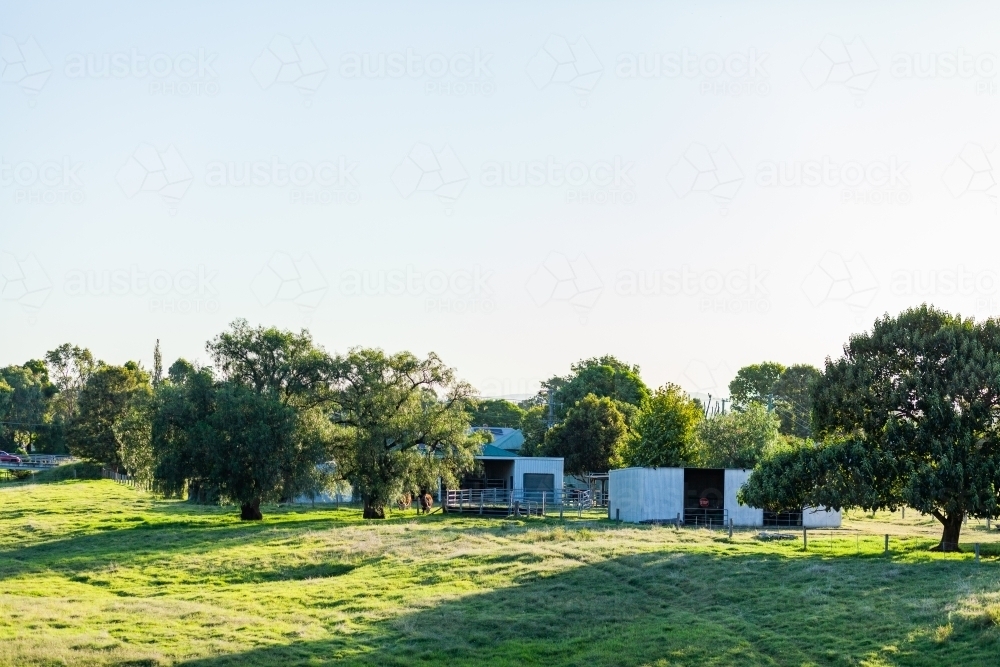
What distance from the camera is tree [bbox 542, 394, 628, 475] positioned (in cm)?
9562

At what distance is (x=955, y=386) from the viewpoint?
39688 mm

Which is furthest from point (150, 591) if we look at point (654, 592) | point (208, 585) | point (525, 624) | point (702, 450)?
point (702, 450)

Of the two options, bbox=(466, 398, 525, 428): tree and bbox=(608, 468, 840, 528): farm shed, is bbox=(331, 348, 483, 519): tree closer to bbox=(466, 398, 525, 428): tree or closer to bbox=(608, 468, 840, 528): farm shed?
bbox=(608, 468, 840, 528): farm shed

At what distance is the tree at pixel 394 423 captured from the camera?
5922 cm

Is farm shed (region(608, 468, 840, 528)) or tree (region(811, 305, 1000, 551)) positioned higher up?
tree (region(811, 305, 1000, 551))

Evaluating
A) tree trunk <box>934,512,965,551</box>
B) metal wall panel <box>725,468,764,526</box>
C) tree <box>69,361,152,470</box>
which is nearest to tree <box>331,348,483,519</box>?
metal wall panel <box>725,468,764,526</box>

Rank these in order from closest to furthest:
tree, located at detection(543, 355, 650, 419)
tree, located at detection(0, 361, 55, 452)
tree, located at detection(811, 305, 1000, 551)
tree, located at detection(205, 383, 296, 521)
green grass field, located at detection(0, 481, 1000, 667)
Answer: green grass field, located at detection(0, 481, 1000, 667)
tree, located at detection(811, 305, 1000, 551)
tree, located at detection(205, 383, 296, 521)
tree, located at detection(543, 355, 650, 419)
tree, located at detection(0, 361, 55, 452)

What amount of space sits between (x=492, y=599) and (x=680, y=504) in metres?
27.9

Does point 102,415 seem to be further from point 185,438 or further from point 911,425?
point 911,425

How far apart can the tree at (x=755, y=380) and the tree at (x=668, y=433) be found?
66.0 meters

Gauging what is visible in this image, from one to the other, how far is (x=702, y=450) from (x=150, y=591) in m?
51.5

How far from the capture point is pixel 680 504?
189 ft

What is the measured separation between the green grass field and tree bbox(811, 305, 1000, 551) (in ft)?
7.58

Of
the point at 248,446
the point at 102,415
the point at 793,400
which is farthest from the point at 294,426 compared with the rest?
the point at 793,400
